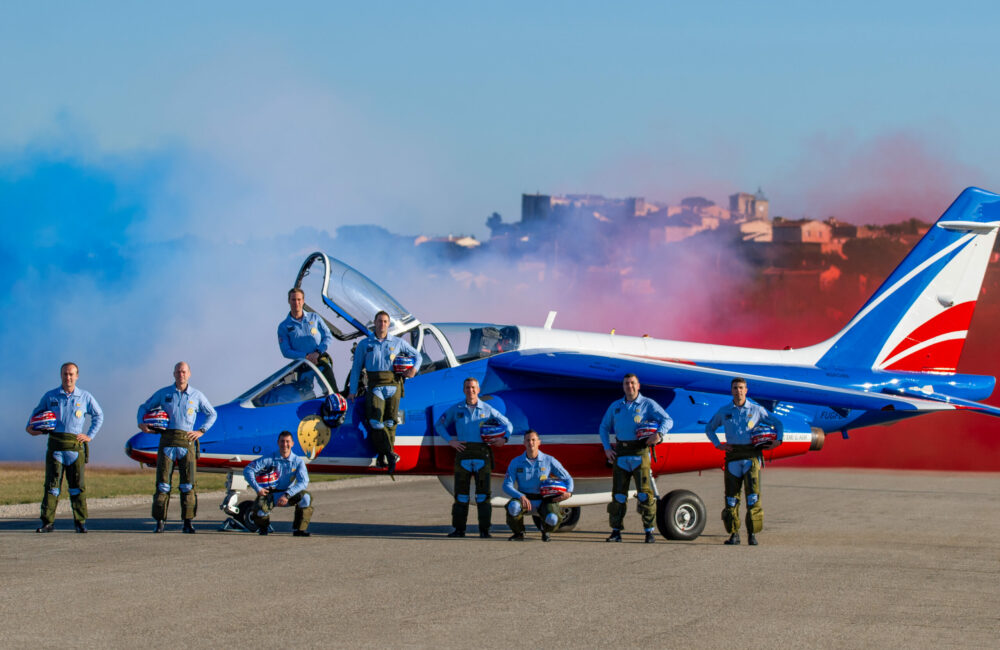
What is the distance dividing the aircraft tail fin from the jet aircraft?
2.87 feet

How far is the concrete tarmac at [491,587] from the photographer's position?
8.28 metres

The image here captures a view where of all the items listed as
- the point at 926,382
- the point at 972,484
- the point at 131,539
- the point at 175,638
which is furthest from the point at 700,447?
the point at 972,484

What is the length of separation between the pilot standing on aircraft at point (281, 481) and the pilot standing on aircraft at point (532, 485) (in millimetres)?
2496

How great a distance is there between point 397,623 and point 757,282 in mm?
33154

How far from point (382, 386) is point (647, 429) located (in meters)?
3.33

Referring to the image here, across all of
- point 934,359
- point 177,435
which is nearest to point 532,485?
point 177,435

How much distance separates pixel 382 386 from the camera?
49.3 feet

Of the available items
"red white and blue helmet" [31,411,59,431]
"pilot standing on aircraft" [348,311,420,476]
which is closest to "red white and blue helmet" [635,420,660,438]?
"pilot standing on aircraft" [348,311,420,476]

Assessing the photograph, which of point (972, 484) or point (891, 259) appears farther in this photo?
point (891, 259)

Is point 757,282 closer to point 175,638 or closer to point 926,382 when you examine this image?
point 926,382

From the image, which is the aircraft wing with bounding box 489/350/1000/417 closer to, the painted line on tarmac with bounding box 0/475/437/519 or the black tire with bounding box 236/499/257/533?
the black tire with bounding box 236/499/257/533

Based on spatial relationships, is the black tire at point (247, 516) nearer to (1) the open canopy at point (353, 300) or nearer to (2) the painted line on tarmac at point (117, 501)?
(2) the painted line on tarmac at point (117, 501)

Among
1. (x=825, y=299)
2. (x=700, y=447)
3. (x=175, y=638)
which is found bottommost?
(x=175, y=638)

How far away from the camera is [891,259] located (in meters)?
37.0
